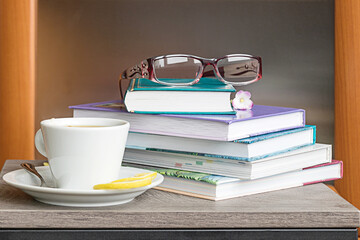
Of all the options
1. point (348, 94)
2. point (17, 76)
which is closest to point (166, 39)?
point (17, 76)

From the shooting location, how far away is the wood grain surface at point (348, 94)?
1.01 m

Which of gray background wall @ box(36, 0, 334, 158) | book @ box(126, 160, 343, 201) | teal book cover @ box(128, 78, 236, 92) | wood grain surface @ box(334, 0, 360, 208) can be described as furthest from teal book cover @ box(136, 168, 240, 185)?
gray background wall @ box(36, 0, 334, 158)

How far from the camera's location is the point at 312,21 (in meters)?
1.32

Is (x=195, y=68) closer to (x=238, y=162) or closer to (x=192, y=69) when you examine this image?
(x=192, y=69)

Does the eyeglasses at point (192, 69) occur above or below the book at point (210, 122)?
above

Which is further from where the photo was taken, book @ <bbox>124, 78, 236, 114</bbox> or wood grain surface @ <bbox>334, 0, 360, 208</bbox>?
wood grain surface @ <bbox>334, 0, 360, 208</bbox>

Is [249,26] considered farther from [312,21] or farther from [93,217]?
[93,217]

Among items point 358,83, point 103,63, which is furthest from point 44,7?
point 358,83

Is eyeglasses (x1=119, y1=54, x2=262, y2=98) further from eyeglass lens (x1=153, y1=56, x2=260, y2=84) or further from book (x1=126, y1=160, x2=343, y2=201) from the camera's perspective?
book (x1=126, y1=160, x2=343, y2=201)

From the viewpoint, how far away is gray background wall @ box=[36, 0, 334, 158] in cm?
130

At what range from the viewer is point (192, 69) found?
2.51ft

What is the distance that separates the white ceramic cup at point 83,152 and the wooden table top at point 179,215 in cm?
3

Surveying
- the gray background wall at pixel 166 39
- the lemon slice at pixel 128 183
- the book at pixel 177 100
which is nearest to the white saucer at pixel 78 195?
the lemon slice at pixel 128 183

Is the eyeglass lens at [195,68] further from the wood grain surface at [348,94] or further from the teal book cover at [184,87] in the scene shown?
the wood grain surface at [348,94]
